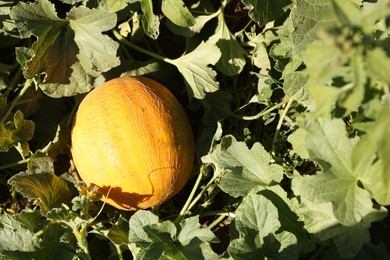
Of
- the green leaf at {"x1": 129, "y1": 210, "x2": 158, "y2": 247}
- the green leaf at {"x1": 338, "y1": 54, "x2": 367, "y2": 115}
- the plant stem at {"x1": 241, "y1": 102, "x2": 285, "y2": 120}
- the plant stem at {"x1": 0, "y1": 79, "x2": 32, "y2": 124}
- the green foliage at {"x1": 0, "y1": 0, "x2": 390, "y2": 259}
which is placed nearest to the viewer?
the green leaf at {"x1": 338, "y1": 54, "x2": 367, "y2": 115}

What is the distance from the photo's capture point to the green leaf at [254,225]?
81.9 inches

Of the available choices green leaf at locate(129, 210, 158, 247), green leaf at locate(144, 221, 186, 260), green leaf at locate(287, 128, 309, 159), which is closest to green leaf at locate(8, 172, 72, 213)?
green leaf at locate(129, 210, 158, 247)

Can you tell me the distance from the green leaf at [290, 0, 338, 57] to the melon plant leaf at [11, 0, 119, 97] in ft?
2.47

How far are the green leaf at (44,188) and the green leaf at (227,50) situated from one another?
2.94ft

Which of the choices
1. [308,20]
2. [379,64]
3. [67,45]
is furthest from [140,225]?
[379,64]

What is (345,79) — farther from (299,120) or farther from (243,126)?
(243,126)

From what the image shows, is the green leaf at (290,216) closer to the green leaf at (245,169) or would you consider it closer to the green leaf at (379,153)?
the green leaf at (245,169)

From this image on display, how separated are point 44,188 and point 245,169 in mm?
881

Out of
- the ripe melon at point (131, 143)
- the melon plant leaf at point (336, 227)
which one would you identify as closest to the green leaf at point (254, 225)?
the melon plant leaf at point (336, 227)

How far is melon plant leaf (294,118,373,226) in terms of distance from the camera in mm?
1828

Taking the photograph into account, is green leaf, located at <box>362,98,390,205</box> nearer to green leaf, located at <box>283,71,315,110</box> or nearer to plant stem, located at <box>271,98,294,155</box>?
green leaf, located at <box>283,71,315,110</box>

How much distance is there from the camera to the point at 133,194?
8.16 feet

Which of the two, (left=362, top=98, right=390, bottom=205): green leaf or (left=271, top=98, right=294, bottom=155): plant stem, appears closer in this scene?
(left=362, top=98, right=390, bottom=205): green leaf

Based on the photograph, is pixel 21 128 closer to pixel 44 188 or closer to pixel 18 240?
pixel 44 188
